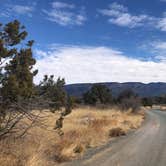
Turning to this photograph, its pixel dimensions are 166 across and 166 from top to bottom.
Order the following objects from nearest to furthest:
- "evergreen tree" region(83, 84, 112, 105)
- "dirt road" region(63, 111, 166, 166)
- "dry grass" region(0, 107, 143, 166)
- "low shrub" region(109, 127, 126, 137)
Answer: "dry grass" region(0, 107, 143, 166)
"dirt road" region(63, 111, 166, 166)
"low shrub" region(109, 127, 126, 137)
"evergreen tree" region(83, 84, 112, 105)

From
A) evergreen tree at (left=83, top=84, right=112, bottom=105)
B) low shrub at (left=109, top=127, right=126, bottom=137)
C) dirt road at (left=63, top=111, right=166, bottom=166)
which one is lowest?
dirt road at (left=63, top=111, right=166, bottom=166)

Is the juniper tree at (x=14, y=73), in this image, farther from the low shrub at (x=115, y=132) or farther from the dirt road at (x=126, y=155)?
the low shrub at (x=115, y=132)

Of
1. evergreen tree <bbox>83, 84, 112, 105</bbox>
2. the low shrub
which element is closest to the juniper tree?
the low shrub

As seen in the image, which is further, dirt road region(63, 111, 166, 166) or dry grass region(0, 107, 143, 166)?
dirt road region(63, 111, 166, 166)

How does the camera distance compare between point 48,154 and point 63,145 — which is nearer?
point 48,154

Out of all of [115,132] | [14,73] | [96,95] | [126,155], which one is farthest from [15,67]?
[96,95]

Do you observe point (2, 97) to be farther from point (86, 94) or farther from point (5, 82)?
point (86, 94)

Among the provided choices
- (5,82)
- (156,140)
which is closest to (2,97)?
(5,82)

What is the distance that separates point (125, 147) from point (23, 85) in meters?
5.86

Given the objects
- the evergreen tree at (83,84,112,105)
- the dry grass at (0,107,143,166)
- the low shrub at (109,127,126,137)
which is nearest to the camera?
the dry grass at (0,107,143,166)

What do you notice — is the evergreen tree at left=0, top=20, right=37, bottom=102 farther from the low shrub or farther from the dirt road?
the low shrub

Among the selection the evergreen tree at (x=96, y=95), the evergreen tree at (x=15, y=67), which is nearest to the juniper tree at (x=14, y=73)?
the evergreen tree at (x=15, y=67)

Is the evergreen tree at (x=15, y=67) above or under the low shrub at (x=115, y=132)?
above

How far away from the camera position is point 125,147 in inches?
577
